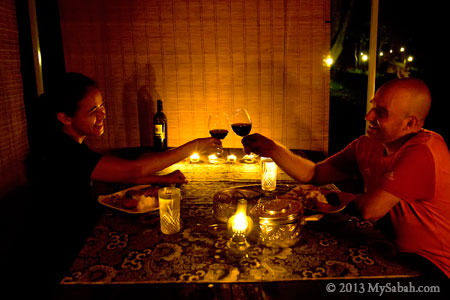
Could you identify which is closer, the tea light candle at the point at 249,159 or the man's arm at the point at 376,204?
the man's arm at the point at 376,204

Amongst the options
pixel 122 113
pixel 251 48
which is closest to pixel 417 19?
pixel 251 48

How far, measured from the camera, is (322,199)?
5.40ft

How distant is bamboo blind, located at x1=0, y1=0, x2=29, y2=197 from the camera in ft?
9.55

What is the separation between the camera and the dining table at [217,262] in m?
1.11

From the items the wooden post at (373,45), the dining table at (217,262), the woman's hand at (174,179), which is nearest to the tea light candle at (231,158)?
the woman's hand at (174,179)

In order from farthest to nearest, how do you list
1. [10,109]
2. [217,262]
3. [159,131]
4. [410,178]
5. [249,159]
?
1. [10,109]
2. [159,131]
3. [249,159]
4. [410,178]
5. [217,262]

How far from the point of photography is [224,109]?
3.37 m

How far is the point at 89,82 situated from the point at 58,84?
14 cm

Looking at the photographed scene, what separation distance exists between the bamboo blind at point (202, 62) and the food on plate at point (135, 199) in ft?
5.48

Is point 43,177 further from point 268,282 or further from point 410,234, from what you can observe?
point 410,234

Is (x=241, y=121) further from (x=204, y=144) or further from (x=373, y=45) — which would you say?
(x=373, y=45)

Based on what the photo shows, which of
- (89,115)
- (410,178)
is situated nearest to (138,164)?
(89,115)

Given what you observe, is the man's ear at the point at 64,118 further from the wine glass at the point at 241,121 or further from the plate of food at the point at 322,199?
the plate of food at the point at 322,199

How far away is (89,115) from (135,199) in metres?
0.51
